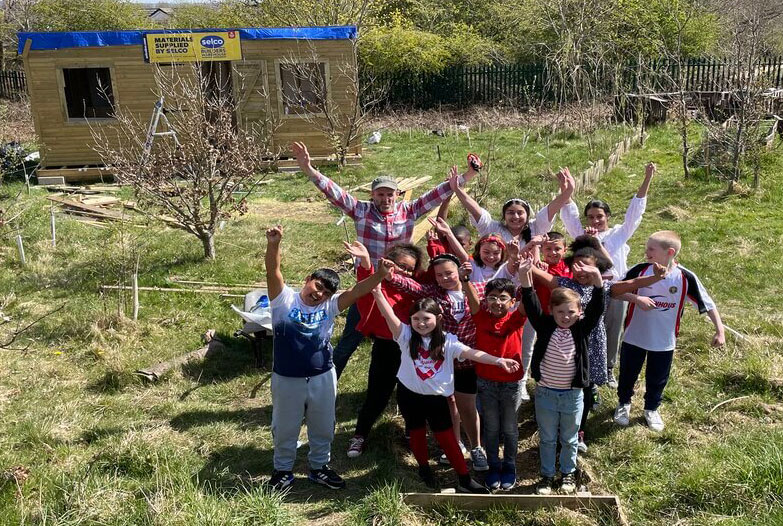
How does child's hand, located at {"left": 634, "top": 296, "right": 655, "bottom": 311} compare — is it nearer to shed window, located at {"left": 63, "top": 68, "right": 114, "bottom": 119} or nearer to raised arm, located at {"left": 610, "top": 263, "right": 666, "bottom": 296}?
raised arm, located at {"left": 610, "top": 263, "right": 666, "bottom": 296}

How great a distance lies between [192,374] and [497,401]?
3103 mm

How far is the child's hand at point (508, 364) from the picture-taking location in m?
3.75

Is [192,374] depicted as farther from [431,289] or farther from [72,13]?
[72,13]

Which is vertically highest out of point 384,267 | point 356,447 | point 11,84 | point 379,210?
point 11,84

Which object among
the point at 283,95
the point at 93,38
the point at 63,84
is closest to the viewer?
the point at 93,38

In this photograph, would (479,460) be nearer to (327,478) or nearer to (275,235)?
(327,478)

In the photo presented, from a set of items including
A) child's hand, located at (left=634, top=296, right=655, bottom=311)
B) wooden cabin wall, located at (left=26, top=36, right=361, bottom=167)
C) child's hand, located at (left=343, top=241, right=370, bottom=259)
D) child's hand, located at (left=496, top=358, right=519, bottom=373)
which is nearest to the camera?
child's hand, located at (left=496, top=358, right=519, bottom=373)

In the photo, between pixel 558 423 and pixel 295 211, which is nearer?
pixel 558 423

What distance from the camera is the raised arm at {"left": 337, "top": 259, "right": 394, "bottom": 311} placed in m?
3.82

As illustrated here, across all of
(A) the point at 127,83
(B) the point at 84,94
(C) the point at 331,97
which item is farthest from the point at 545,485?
(B) the point at 84,94

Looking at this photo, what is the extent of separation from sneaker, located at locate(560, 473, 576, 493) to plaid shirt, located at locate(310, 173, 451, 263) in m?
2.00

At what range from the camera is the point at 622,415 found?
482 cm

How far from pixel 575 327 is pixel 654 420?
1.41 meters

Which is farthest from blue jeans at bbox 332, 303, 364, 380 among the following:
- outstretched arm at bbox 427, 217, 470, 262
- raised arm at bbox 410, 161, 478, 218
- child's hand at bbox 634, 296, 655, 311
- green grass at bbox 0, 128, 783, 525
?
child's hand at bbox 634, 296, 655, 311
